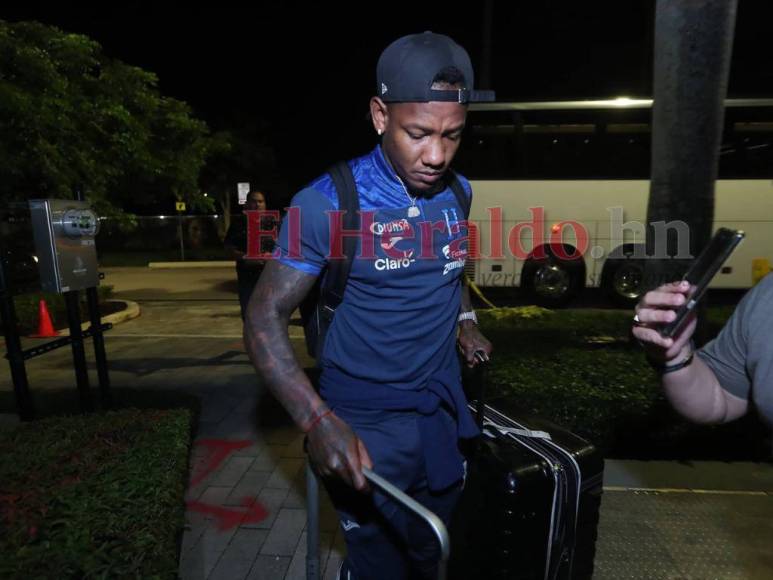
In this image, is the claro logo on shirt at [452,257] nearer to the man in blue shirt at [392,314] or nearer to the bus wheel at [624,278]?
the man in blue shirt at [392,314]

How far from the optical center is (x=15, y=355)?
3895mm

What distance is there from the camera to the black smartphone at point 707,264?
117 centimetres

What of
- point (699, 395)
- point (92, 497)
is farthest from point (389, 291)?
point (92, 497)

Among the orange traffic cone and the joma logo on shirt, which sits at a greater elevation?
the joma logo on shirt

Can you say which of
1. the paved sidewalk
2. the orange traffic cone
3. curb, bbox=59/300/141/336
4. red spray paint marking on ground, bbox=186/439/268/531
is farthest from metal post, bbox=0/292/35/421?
curb, bbox=59/300/141/336

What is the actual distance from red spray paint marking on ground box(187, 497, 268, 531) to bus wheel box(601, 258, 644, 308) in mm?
9643

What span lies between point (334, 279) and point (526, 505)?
1.02m

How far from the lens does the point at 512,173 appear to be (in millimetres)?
10953

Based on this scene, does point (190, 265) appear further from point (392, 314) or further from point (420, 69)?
point (420, 69)

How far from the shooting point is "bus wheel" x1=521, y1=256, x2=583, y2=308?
443 inches

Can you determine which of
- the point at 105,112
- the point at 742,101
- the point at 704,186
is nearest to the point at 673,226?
the point at 704,186

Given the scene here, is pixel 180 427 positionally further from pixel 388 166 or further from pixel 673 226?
pixel 673 226

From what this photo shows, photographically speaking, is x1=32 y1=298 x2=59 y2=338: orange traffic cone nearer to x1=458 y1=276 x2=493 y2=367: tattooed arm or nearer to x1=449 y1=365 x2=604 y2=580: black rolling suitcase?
x1=458 y1=276 x2=493 y2=367: tattooed arm

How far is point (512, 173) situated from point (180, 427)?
9.07 metres
